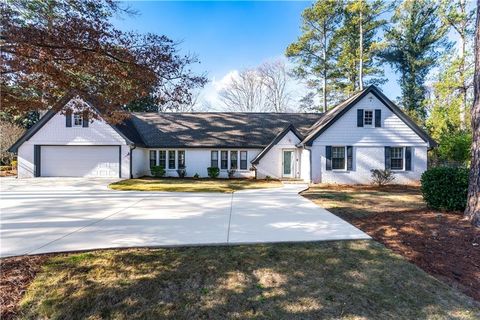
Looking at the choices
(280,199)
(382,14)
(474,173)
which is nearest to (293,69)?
(382,14)

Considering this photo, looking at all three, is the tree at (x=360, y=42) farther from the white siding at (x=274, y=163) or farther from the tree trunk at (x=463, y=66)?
the white siding at (x=274, y=163)

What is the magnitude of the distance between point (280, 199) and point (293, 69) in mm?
22280

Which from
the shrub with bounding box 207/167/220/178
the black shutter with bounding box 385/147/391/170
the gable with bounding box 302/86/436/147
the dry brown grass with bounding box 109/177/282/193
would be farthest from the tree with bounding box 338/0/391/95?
the dry brown grass with bounding box 109/177/282/193

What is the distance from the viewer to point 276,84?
3425cm

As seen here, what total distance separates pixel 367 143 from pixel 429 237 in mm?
11532

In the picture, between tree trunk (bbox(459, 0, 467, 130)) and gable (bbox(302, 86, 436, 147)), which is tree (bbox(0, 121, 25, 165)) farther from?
tree trunk (bbox(459, 0, 467, 130))

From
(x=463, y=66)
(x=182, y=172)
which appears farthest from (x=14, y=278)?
(x=463, y=66)

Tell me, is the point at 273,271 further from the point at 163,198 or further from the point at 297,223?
the point at 163,198

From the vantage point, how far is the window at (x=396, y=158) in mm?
16109

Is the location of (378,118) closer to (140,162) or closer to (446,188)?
(446,188)

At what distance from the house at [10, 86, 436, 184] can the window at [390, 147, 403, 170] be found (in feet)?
0.09

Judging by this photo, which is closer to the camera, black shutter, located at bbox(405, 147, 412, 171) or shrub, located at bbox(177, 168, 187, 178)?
black shutter, located at bbox(405, 147, 412, 171)

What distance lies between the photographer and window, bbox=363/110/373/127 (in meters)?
16.0

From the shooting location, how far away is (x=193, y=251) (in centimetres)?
475
